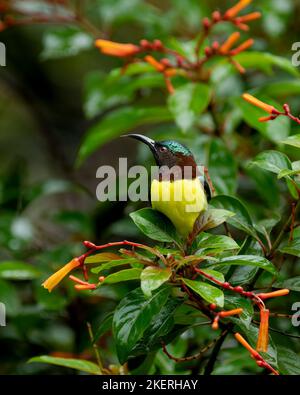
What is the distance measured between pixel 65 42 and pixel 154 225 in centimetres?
136

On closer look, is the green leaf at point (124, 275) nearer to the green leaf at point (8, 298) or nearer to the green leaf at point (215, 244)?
the green leaf at point (215, 244)

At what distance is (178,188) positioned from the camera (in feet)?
4.39

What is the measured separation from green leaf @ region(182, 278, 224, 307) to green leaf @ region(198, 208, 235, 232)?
0.42ft

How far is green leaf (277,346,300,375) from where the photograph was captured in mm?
1223

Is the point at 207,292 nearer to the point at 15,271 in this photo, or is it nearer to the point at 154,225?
the point at 154,225

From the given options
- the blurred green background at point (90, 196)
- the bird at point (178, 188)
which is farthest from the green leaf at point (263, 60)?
the bird at point (178, 188)

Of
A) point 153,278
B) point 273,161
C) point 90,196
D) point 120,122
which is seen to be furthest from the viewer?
point 90,196

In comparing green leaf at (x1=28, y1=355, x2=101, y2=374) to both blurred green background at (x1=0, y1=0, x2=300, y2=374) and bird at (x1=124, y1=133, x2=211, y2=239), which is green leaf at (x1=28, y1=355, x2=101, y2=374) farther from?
bird at (x1=124, y1=133, x2=211, y2=239)

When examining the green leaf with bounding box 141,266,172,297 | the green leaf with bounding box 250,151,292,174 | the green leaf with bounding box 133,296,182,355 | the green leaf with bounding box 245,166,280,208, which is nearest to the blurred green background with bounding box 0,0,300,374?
the green leaf with bounding box 245,166,280,208

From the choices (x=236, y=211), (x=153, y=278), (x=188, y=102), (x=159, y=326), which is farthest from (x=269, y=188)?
(x=153, y=278)

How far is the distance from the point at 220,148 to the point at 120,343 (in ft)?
2.80

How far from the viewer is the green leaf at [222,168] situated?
1.72 meters

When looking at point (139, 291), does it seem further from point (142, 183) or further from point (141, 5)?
point (141, 5)

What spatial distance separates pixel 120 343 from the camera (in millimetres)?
1107
